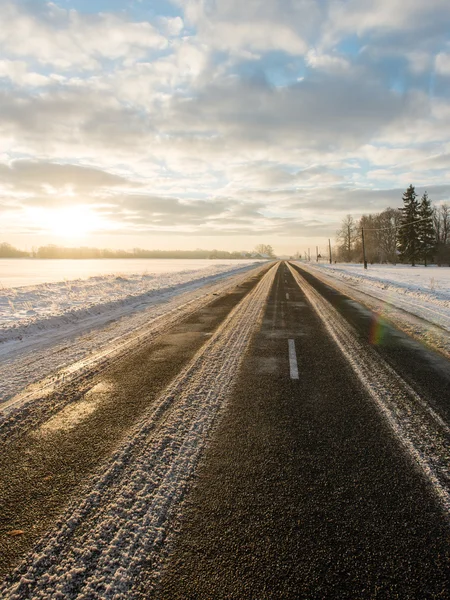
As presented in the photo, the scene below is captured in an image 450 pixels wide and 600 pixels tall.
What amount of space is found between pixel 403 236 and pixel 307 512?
59.5 meters

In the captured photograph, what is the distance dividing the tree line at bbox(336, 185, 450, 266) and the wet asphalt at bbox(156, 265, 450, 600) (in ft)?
136

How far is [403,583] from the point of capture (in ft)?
5.57

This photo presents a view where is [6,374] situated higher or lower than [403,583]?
higher

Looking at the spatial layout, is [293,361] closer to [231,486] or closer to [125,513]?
[231,486]

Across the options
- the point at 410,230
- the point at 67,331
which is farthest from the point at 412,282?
the point at 410,230

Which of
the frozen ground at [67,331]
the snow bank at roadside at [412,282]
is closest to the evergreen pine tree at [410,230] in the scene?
the snow bank at roadside at [412,282]

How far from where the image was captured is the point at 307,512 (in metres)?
2.17

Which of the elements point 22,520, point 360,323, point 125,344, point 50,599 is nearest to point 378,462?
point 50,599

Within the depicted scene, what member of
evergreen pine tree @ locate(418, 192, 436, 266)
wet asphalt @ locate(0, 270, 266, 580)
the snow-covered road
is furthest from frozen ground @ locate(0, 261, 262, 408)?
evergreen pine tree @ locate(418, 192, 436, 266)

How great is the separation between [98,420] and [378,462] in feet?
9.15

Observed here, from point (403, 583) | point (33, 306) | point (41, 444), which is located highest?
point (33, 306)

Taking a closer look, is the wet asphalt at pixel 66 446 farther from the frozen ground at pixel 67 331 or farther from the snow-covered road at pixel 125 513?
the frozen ground at pixel 67 331

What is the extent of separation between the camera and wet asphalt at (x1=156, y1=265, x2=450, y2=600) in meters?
1.71

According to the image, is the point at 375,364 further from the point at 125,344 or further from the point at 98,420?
the point at 125,344
